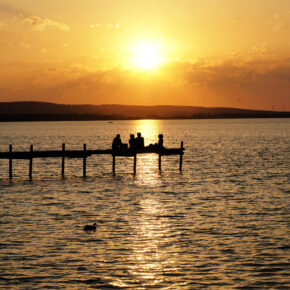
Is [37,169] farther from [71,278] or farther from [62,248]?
[71,278]

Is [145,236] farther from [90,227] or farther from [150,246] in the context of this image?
[90,227]

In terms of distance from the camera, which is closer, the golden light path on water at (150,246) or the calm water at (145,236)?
the calm water at (145,236)

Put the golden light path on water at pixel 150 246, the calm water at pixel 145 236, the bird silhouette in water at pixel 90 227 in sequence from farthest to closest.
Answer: the bird silhouette in water at pixel 90 227, the golden light path on water at pixel 150 246, the calm water at pixel 145 236

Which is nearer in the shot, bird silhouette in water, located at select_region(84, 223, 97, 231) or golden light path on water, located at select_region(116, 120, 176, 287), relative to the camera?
golden light path on water, located at select_region(116, 120, 176, 287)

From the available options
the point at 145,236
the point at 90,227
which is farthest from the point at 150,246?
the point at 90,227

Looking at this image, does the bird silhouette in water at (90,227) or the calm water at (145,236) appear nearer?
the calm water at (145,236)

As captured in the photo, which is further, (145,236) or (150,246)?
(145,236)

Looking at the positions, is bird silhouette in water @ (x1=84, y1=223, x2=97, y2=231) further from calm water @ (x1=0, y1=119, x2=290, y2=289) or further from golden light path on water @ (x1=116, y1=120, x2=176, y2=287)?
golden light path on water @ (x1=116, y1=120, x2=176, y2=287)

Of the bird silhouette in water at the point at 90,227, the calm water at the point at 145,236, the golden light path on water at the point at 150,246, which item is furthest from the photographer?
the bird silhouette in water at the point at 90,227

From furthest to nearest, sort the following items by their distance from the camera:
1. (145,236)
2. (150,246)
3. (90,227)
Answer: (90,227), (145,236), (150,246)

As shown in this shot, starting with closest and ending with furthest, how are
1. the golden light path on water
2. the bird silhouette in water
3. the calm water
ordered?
the calm water
the golden light path on water
the bird silhouette in water

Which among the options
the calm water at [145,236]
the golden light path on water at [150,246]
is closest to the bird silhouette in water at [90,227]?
the calm water at [145,236]

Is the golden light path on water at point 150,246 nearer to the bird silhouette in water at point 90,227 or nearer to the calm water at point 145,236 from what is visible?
the calm water at point 145,236

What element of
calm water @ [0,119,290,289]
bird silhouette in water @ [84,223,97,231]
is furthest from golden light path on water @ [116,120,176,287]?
bird silhouette in water @ [84,223,97,231]
